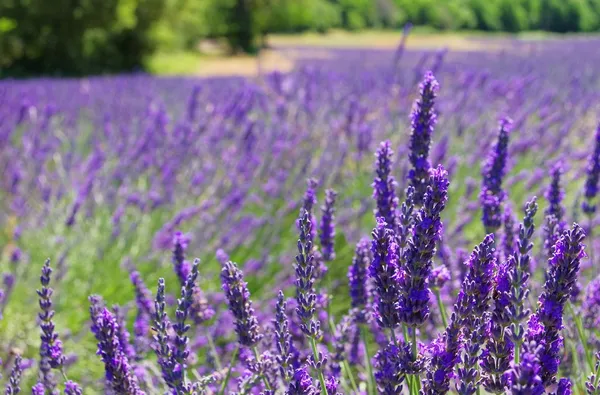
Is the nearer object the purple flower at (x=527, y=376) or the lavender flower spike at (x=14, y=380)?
the purple flower at (x=527, y=376)

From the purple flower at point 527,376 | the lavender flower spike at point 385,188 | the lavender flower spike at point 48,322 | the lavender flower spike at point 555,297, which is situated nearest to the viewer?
the purple flower at point 527,376

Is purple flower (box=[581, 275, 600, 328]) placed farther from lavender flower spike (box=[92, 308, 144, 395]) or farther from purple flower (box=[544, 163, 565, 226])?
lavender flower spike (box=[92, 308, 144, 395])

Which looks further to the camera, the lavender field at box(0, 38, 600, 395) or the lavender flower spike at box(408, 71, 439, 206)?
the lavender flower spike at box(408, 71, 439, 206)

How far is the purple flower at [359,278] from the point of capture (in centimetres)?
152

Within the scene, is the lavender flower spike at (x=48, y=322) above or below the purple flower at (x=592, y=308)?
below

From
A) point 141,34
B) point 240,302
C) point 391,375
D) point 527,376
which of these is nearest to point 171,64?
point 141,34

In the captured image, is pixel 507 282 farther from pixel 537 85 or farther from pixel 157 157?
pixel 537 85

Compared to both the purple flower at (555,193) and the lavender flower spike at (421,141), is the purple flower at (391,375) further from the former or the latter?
the purple flower at (555,193)

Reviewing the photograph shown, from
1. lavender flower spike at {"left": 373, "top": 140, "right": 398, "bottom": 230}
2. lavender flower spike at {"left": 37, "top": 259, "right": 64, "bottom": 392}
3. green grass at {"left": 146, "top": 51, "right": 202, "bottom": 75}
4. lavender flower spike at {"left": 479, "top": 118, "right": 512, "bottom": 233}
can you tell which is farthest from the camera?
green grass at {"left": 146, "top": 51, "right": 202, "bottom": 75}

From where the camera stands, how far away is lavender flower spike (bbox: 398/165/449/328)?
967 millimetres

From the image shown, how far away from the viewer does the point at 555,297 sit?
3.05 ft

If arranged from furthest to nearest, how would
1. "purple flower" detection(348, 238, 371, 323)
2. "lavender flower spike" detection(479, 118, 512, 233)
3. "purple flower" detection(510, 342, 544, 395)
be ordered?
"lavender flower spike" detection(479, 118, 512, 233), "purple flower" detection(348, 238, 371, 323), "purple flower" detection(510, 342, 544, 395)

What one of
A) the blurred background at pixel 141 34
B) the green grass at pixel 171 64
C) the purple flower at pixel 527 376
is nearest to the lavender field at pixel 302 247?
the purple flower at pixel 527 376

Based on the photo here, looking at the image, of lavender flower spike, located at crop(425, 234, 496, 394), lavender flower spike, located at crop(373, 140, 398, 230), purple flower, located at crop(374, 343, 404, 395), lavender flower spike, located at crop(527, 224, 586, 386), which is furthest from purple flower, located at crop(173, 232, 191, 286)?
lavender flower spike, located at crop(527, 224, 586, 386)
